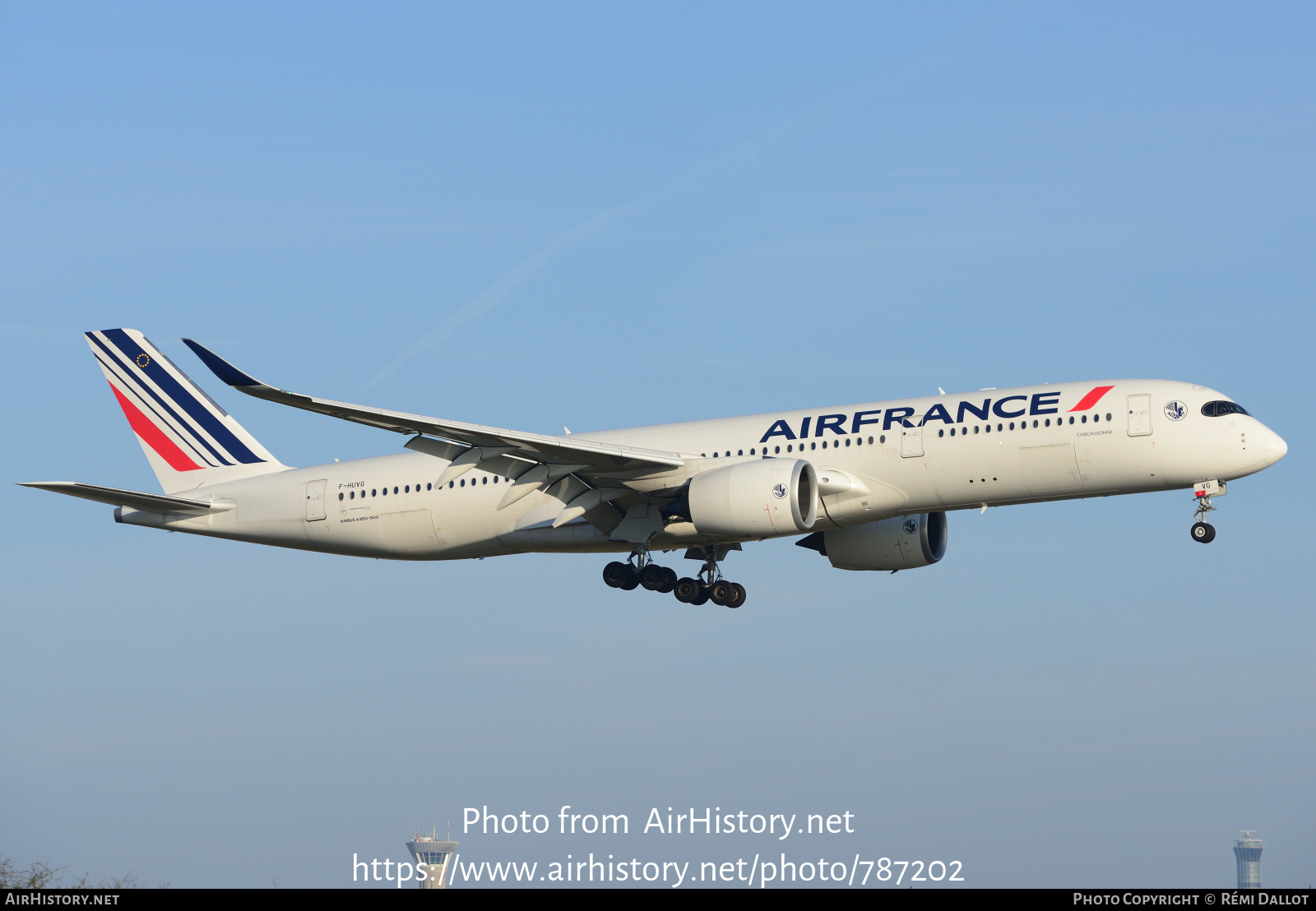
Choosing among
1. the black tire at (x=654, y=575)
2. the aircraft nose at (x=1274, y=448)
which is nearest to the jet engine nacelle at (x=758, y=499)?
the black tire at (x=654, y=575)

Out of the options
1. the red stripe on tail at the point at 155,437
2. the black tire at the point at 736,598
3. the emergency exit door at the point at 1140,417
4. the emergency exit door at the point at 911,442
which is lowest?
the black tire at the point at 736,598

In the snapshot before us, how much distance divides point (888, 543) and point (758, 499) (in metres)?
8.40

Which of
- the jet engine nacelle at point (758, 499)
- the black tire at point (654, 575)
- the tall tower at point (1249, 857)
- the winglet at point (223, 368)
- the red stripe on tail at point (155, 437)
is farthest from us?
the tall tower at point (1249, 857)

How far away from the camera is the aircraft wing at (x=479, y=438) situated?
34.0m

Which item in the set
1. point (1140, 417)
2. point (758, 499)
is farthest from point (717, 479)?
point (1140, 417)

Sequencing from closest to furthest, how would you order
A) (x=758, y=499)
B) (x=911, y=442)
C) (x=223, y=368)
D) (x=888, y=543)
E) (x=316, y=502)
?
(x=223, y=368)
(x=758, y=499)
(x=911, y=442)
(x=316, y=502)
(x=888, y=543)

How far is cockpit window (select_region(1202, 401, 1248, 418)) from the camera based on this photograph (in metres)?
38.1

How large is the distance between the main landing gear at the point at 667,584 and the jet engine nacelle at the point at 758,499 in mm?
4513

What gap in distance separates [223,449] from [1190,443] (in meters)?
29.0

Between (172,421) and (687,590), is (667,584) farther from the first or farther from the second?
(172,421)

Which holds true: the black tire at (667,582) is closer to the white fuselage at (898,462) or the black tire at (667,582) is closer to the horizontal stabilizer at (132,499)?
the white fuselage at (898,462)

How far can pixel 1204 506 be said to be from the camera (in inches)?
1513
